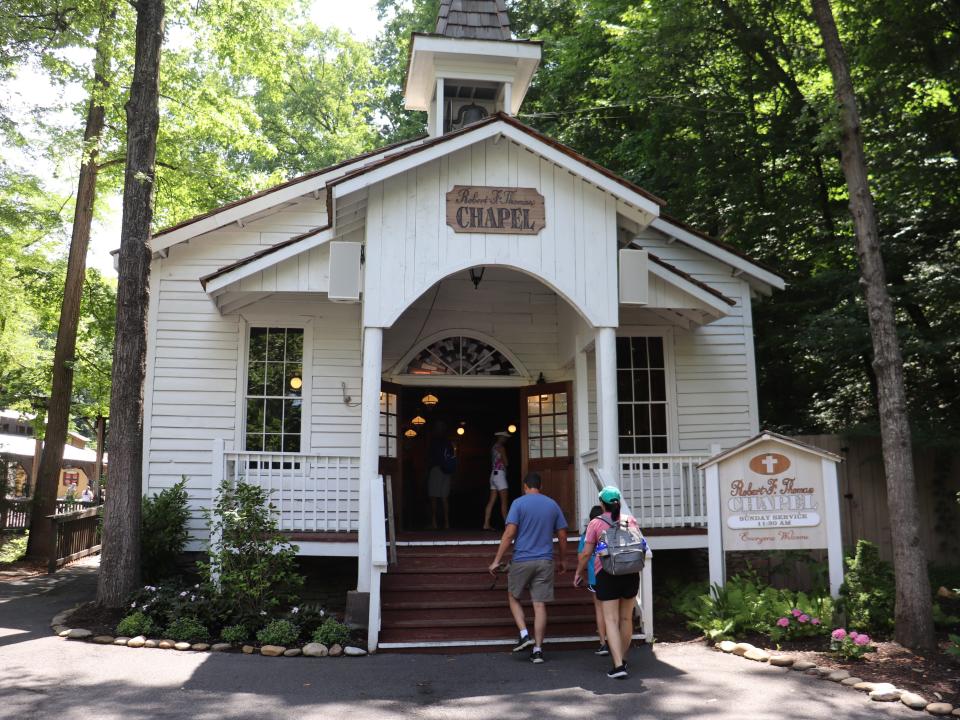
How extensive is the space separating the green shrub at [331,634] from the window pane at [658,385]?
668 cm

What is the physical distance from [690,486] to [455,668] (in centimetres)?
469

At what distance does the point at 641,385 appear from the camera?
13.3 meters

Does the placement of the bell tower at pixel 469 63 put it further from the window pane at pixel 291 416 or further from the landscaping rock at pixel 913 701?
the landscaping rock at pixel 913 701

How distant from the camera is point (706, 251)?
44.0ft

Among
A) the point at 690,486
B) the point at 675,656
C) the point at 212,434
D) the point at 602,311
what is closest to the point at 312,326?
the point at 212,434

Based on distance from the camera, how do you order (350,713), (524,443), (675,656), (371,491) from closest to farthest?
(350,713), (675,656), (371,491), (524,443)

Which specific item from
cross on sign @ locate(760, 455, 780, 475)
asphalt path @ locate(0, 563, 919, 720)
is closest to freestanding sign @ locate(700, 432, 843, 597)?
cross on sign @ locate(760, 455, 780, 475)

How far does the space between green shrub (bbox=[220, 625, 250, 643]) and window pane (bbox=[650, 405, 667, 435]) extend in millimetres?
7161

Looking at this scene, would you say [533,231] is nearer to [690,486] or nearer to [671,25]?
[690,486]

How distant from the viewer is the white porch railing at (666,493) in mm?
10797

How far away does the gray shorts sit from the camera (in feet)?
26.3

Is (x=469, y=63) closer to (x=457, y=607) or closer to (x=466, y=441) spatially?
(x=466, y=441)

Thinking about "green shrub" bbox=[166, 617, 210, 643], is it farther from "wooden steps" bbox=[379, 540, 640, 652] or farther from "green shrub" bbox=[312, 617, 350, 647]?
"wooden steps" bbox=[379, 540, 640, 652]

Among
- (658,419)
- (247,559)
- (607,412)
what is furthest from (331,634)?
(658,419)
